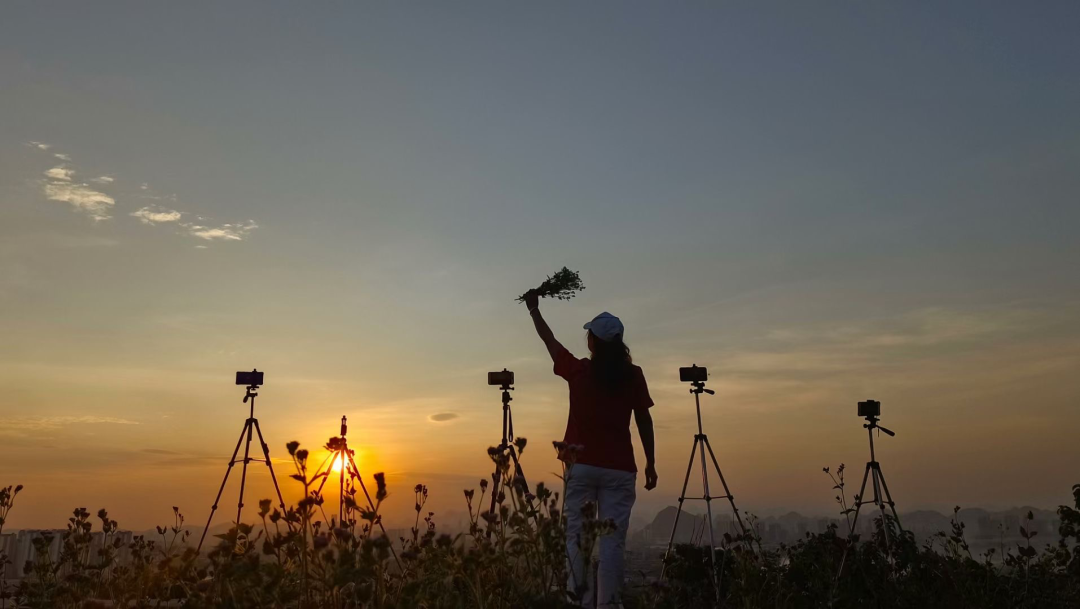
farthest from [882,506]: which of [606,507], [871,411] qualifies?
[606,507]

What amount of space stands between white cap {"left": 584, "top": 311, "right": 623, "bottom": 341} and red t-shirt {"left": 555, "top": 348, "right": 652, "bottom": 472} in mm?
231

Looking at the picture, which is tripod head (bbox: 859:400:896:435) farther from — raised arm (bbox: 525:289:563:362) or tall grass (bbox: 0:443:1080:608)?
raised arm (bbox: 525:289:563:362)

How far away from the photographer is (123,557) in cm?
542

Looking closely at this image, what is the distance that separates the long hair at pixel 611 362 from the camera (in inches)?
221

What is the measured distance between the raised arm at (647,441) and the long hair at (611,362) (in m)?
0.36

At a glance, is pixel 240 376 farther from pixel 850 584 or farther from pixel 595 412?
pixel 850 584

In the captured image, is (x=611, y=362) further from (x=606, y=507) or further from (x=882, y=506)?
(x=882, y=506)

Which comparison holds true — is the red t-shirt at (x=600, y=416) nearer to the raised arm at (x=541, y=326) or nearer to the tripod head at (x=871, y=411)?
the raised arm at (x=541, y=326)

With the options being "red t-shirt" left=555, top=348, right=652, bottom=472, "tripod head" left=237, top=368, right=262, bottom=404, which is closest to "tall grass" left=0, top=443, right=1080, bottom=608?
"red t-shirt" left=555, top=348, right=652, bottom=472

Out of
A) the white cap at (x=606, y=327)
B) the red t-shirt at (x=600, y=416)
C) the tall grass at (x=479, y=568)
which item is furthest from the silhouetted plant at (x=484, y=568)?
the white cap at (x=606, y=327)

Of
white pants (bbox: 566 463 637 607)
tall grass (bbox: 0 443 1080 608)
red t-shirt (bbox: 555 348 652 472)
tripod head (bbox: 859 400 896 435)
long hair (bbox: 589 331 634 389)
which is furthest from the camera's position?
tripod head (bbox: 859 400 896 435)

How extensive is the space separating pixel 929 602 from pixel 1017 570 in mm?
1857

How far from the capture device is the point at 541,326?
21.0ft

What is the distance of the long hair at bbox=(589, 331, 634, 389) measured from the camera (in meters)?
5.61
